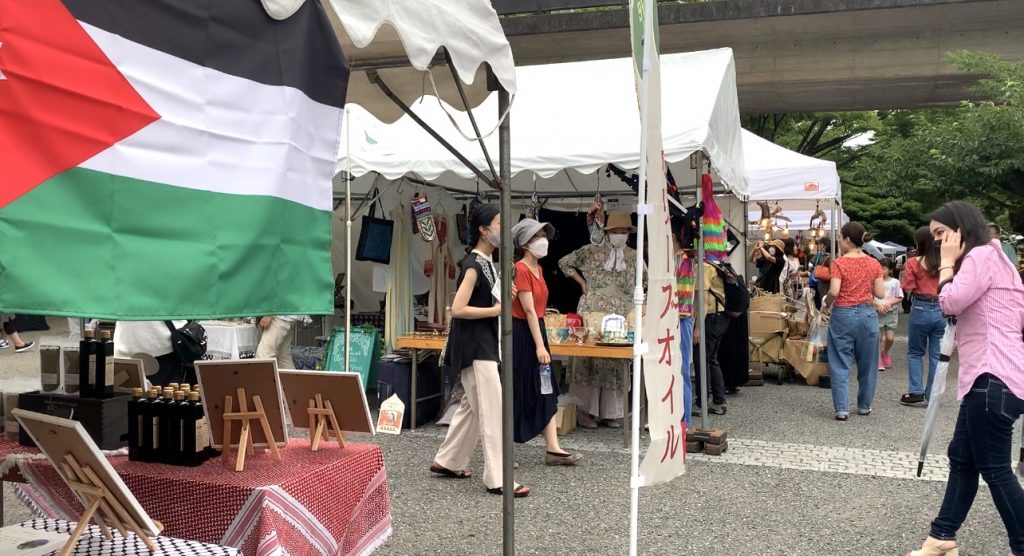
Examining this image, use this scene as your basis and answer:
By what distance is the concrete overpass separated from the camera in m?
16.2

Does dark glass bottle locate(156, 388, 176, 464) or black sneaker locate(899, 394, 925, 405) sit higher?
dark glass bottle locate(156, 388, 176, 464)

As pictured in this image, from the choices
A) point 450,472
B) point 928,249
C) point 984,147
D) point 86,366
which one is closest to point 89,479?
point 86,366

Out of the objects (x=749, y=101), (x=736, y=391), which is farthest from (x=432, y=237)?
(x=749, y=101)

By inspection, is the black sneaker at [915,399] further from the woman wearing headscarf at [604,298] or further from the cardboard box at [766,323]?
the woman wearing headscarf at [604,298]

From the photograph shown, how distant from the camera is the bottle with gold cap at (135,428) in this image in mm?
2945

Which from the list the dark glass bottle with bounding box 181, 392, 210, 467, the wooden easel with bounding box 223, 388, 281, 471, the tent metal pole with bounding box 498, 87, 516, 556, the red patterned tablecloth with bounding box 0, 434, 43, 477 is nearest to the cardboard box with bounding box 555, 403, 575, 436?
the tent metal pole with bounding box 498, 87, 516, 556

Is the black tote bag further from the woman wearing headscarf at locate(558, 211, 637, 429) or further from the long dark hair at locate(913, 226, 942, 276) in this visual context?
the long dark hair at locate(913, 226, 942, 276)

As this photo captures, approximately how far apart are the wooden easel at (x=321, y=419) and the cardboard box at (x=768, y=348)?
8.18 m

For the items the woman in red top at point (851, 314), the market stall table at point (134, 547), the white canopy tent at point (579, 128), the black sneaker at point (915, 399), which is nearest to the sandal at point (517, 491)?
the white canopy tent at point (579, 128)

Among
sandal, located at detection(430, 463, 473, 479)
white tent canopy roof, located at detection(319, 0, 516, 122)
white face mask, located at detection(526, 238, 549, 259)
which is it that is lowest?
sandal, located at detection(430, 463, 473, 479)

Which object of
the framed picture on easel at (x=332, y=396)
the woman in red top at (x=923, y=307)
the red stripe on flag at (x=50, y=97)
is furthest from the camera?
the woman in red top at (x=923, y=307)

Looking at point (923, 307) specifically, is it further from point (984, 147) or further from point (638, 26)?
point (984, 147)

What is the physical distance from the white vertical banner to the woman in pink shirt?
1.48m

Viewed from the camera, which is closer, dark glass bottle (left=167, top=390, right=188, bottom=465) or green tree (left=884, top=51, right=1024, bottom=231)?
dark glass bottle (left=167, top=390, right=188, bottom=465)
